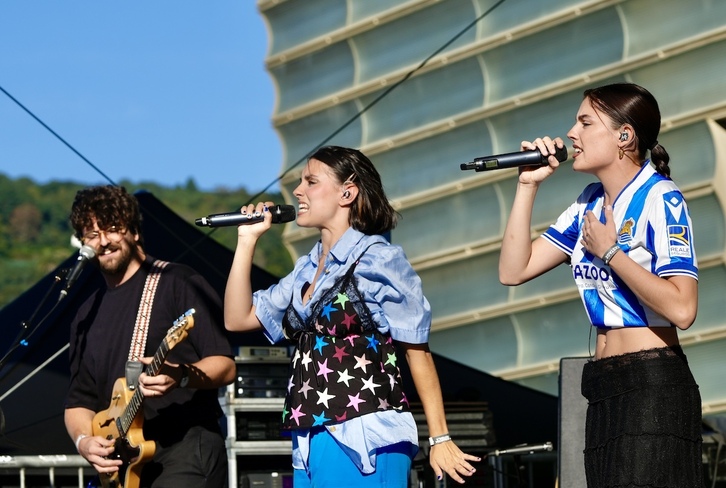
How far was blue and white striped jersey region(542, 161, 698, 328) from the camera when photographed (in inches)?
99.0

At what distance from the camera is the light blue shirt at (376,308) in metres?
2.80

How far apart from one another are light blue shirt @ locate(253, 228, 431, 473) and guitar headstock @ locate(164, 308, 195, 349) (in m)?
0.38

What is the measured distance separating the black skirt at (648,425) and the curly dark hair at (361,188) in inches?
32.3

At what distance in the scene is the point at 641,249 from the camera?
2564mm

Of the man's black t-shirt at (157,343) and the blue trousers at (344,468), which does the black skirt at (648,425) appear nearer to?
the blue trousers at (344,468)

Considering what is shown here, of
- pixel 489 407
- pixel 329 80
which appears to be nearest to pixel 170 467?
pixel 489 407

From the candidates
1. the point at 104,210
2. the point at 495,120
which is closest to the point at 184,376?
the point at 104,210

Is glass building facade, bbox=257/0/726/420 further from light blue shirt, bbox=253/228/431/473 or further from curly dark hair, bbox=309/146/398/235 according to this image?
light blue shirt, bbox=253/228/431/473

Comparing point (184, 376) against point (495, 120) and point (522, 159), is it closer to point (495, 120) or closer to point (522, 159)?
point (522, 159)

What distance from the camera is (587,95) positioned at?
2.75 m

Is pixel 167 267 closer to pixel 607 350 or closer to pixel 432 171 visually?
pixel 607 350

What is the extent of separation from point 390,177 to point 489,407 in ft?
10.0

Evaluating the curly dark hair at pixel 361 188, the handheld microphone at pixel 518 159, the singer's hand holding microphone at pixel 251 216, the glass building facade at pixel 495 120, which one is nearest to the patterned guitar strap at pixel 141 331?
the singer's hand holding microphone at pixel 251 216

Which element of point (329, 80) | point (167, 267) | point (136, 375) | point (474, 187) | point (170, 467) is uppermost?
point (329, 80)
